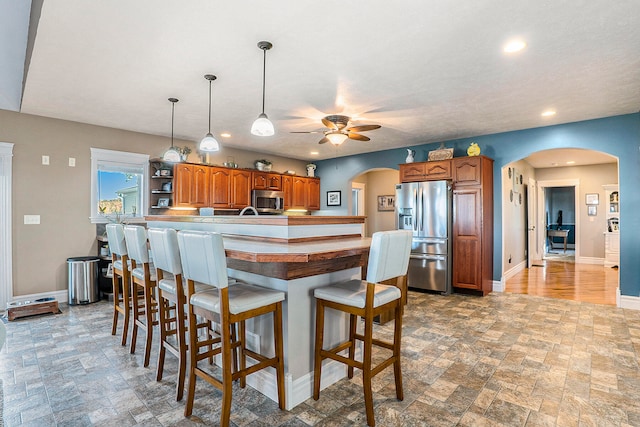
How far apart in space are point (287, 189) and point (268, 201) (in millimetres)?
756

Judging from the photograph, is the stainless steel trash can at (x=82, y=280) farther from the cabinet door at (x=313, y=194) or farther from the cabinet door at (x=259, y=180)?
the cabinet door at (x=313, y=194)

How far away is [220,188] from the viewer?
6168 mm

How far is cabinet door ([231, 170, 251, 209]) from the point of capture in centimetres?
638

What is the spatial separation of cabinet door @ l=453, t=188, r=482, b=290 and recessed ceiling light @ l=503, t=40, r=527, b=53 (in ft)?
9.23

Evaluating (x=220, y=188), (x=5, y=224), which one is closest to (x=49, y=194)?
(x=5, y=224)

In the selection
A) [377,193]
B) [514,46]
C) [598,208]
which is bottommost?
[598,208]

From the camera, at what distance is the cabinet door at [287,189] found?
24.2ft

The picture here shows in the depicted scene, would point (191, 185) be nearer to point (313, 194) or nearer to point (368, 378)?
point (313, 194)

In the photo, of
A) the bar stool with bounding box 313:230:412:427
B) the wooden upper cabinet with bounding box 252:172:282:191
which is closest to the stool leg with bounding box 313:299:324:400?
the bar stool with bounding box 313:230:412:427

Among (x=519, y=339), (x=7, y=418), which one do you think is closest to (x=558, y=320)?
(x=519, y=339)

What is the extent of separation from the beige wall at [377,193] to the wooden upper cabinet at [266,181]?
8.98ft

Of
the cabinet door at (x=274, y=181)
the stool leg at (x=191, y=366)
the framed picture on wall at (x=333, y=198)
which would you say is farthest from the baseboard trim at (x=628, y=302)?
the cabinet door at (x=274, y=181)

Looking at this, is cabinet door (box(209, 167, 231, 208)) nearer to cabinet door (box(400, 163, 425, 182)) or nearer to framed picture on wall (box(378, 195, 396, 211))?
cabinet door (box(400, 163, 425, 182))

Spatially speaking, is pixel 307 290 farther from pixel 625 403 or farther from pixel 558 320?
pixel 558 320
